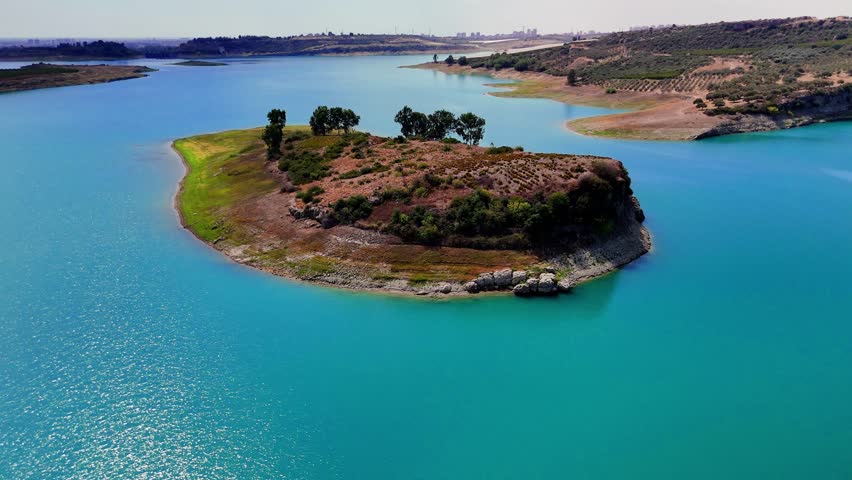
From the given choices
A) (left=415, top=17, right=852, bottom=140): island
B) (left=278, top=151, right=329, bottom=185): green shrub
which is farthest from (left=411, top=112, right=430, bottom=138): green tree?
(left=415, top=17, right=852, bottom=140): island

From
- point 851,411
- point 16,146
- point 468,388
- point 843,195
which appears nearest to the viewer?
point 851,411

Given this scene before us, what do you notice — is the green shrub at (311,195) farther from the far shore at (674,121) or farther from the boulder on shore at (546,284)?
the far shore at (674,121)

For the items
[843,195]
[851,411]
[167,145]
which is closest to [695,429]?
[851,411]

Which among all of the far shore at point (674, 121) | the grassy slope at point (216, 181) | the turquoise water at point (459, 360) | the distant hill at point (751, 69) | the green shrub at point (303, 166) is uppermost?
the distant hill at point (751, 69)

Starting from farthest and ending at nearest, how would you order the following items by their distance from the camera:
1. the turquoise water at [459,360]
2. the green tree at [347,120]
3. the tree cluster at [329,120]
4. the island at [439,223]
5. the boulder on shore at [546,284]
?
1. the green tree at [347,120]
2. the tree cluster at [329,120]
3. the island at [439,223]
4. the boulder on shore at [546,284]
5. the turquoise water at [459,360]

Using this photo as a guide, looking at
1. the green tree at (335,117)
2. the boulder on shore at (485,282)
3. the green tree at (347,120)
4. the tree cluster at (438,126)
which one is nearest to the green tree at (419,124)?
the tree cluster at (438,126)

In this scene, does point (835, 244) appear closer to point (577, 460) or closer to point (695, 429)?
point (695, 429)
